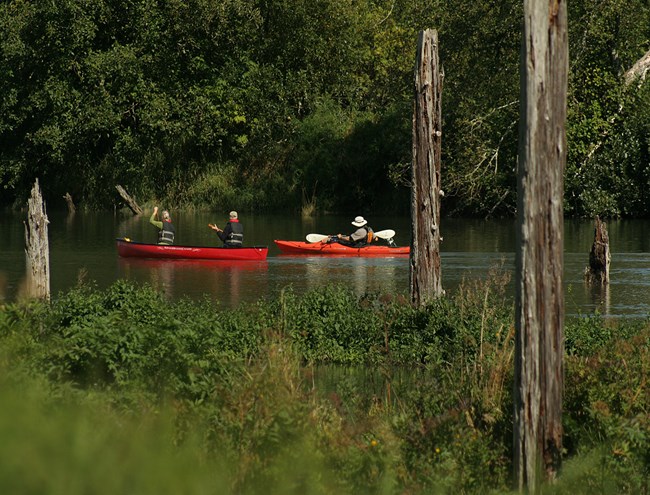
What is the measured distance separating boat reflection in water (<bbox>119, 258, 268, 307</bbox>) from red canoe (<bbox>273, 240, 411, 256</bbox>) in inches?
83.8

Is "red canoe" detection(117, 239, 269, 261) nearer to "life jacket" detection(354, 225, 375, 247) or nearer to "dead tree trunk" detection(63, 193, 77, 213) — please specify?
"life jacket" detection(354, 225, 375, 247)

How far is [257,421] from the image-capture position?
30.4ft

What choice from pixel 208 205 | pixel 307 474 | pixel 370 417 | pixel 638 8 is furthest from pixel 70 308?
pixel 208 205

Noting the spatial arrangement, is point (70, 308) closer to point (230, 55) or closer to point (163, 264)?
point (163, 264)

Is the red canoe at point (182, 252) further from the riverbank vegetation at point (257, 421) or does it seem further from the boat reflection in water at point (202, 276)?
the riverbank vegetation at point (257, 421)

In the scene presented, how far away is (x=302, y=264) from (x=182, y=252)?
10.5 feet

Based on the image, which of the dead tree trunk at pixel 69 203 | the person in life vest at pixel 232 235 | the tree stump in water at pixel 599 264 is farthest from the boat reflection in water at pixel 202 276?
the dead tree trunk at pixel 69 203

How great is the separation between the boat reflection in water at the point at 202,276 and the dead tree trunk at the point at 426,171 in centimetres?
624

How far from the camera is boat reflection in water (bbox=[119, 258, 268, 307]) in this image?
2622 centimetres

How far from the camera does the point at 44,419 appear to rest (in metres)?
6.37

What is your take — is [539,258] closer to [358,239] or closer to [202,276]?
[202,276]

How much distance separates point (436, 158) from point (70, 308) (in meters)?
6.02

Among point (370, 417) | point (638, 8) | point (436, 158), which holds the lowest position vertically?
point (370, 417)

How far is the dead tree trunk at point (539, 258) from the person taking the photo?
372 inches
